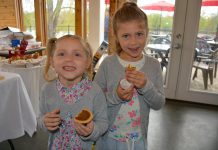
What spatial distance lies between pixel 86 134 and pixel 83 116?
0.07 m

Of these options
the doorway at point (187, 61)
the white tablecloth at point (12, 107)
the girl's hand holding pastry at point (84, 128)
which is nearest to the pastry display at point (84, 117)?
the girl's hand holding pastry at point (84, 128)

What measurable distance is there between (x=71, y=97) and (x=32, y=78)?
5.74ft

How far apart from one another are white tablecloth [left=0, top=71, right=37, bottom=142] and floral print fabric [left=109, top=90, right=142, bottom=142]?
1.27 meters

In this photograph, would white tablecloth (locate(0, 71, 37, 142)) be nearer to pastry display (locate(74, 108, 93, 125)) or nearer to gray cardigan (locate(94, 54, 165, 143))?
gray cardigan (locate(94, 54, 165, 143))

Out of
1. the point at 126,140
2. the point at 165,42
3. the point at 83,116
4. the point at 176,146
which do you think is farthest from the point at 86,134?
the point at 165,42

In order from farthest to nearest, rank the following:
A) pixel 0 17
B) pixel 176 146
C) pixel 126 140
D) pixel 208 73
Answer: pixel 0 17
pixel 208 73
pixel 176 146
pixel 126 140

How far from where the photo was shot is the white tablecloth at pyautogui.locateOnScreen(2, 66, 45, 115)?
8.22ft

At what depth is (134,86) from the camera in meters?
1.05

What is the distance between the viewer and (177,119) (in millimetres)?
3219

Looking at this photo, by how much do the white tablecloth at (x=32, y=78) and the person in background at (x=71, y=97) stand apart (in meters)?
1.63

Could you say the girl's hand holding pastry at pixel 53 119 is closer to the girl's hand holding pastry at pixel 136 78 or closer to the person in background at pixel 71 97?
the person in background at pixel 71 97

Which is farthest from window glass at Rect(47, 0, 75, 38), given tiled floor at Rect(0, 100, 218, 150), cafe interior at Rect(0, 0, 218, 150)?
tiled floor at Rect(0, 100, 218, 150)

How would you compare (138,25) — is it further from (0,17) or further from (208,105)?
(0,17)

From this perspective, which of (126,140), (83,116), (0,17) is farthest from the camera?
(0,17)
